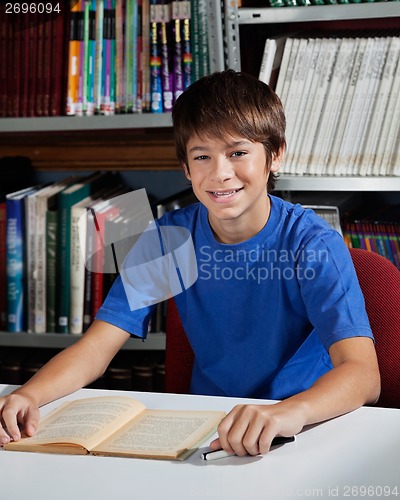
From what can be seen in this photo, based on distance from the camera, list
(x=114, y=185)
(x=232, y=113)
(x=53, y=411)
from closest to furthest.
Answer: (x=53, y=411) < (x=232, y=113) < (x=114, y=185)

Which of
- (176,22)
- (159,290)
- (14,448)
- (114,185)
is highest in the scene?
(176,22)

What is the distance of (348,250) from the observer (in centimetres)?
135

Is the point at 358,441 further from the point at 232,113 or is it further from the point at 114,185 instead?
the point at 114,185

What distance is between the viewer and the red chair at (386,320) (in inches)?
51.9

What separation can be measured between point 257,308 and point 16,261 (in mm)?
931

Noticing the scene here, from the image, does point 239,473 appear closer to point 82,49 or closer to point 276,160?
point 276,160

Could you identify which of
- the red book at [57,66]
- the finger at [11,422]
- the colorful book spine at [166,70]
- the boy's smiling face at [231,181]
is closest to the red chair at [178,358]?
the boy's smiling face at [231,181]

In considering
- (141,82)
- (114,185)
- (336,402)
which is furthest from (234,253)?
(114,185)

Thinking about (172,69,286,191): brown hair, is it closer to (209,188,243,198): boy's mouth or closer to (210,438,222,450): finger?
(209,188,243,198): boy's mouth

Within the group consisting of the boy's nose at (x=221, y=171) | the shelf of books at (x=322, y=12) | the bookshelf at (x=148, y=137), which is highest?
the shelf of books at (x=322, y=12)

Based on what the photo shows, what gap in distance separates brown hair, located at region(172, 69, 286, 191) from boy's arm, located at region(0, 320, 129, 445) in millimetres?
335

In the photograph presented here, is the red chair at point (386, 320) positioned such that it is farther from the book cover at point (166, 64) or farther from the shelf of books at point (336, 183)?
the book cover at point (166, 64)

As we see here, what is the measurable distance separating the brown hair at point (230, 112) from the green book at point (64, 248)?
70 cm

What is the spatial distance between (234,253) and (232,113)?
23cm
